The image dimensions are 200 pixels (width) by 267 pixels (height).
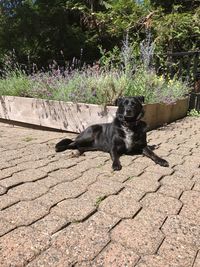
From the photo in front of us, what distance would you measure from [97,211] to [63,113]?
3.15 metres

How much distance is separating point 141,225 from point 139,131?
1.89m

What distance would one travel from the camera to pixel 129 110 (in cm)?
379

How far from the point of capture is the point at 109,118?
4.88m

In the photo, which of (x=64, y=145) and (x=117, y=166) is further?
(x=64, y=145)

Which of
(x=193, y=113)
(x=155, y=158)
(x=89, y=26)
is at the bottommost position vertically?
(x=193, y=113)

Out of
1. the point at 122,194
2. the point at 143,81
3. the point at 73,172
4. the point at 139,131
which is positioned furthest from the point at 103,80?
the point at 122,194

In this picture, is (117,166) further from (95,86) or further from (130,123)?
(95,86)

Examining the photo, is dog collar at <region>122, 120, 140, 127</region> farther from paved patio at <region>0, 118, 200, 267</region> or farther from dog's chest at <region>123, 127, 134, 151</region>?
paved patio at <region>0, 118, 200, 267</region>

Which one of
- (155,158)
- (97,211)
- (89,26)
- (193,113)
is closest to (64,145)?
(155,158)

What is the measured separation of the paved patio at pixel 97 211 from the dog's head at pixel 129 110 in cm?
50

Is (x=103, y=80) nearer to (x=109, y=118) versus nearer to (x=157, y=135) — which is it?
(x=109, y=118)

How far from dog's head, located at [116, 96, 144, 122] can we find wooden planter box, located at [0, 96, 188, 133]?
92 centimetres

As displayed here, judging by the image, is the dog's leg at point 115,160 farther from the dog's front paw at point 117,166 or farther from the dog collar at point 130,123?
the dog collar at point 130,123

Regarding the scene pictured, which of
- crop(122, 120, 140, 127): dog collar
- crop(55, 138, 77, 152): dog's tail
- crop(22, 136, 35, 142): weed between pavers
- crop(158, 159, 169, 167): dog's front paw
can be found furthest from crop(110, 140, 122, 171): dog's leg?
crop(22, 136, 35, 142): weed between pavers
